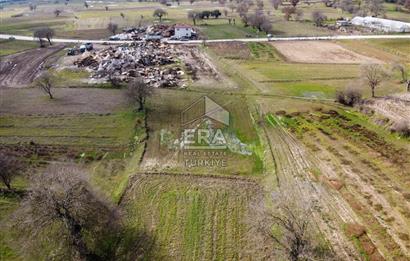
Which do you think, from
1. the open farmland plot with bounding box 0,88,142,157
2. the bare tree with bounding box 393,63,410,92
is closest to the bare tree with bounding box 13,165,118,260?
the open farmland plot with bounding box 0,88,142,157

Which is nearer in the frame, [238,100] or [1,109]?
[1,109]

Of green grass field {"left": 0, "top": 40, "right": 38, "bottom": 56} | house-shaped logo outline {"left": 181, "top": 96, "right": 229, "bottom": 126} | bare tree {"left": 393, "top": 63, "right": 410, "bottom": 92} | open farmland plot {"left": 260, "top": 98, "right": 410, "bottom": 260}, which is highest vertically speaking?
green grass field {"left": 0, "top": 40, "right": 38, "bottom": 56}

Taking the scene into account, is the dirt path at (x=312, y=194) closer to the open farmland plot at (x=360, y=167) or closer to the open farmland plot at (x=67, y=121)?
the open farmland plot at (x=360, y=167)

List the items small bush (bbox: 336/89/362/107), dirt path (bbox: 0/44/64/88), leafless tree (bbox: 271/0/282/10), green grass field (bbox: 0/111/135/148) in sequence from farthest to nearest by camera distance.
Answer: leafless tree (bbox: 271/0/282/10), dirt path (bbox: 0/44/64/88), small bush (bbox: 336/89/362/107), green grass field (bbox: 0/111/135/148)

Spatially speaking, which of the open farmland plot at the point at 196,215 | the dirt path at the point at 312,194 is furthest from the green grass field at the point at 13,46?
the dirt path at the point at 312,194

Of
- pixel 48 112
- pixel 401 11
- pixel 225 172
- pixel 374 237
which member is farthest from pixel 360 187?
pixel 401 11

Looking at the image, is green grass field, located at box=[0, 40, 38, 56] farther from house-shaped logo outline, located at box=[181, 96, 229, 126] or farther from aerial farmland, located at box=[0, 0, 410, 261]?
house-shaped logo outline, located at box=[181, 96, 229, 126]

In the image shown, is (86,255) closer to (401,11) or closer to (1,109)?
(1,109)
